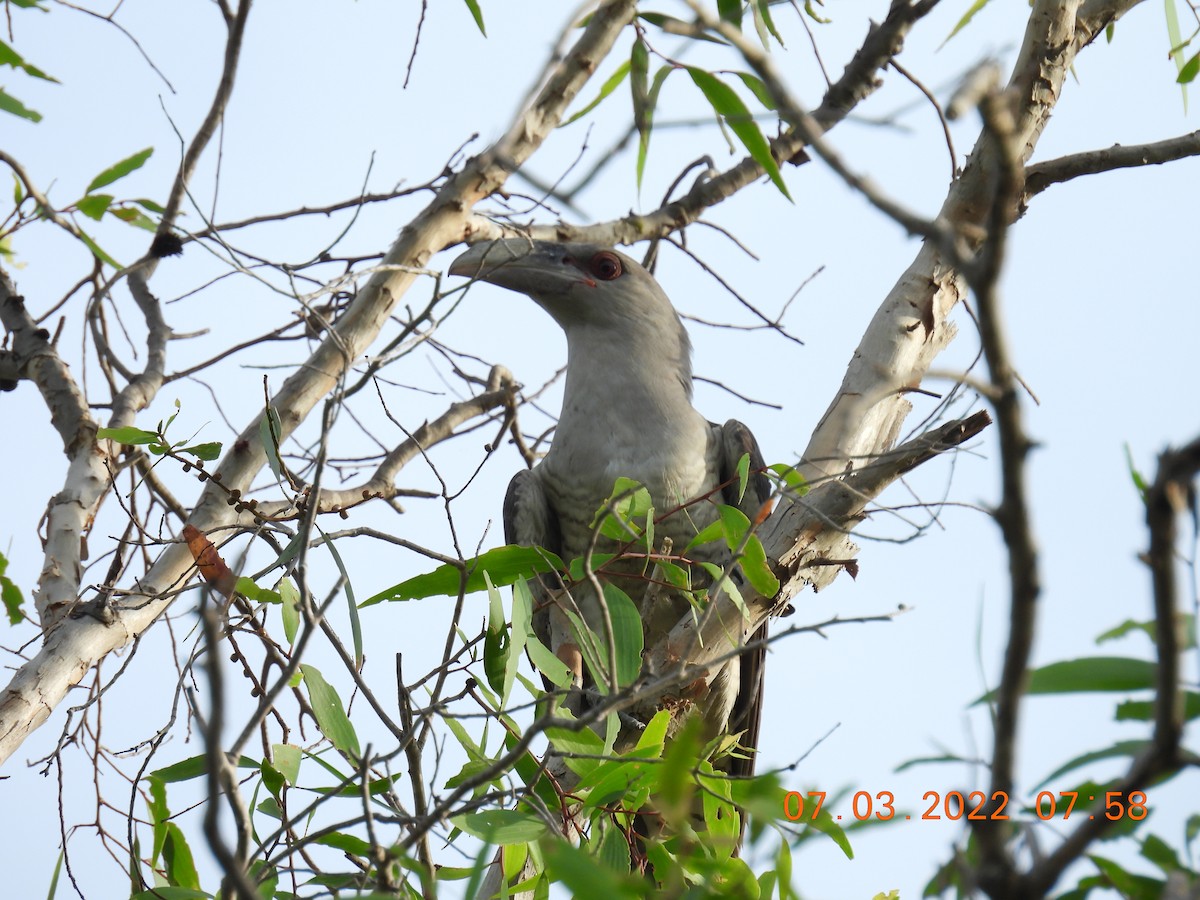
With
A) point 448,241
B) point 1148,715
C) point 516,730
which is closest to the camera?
point 1148,715

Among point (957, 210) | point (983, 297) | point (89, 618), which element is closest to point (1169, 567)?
point (983, 297)

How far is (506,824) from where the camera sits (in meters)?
2.29

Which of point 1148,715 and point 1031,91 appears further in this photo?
point 1031,91

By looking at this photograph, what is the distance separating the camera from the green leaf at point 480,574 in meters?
2.78

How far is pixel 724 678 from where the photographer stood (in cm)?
378

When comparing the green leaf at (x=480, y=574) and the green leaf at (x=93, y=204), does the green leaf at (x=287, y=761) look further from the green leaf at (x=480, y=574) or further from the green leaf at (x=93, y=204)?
the green leaf at (x=93, y=204)

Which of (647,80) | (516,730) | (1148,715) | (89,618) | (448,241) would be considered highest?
(448,241)

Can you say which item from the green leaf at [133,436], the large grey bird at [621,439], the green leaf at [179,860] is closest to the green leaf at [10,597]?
the green leaf at [133,436]

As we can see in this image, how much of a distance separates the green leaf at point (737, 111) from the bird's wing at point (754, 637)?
156 centimetres

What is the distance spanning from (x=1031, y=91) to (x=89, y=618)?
2905 mm

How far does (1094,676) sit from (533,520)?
3.08m

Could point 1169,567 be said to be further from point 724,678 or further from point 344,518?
point 724,678

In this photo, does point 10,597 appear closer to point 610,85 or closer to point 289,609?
point 289,609
